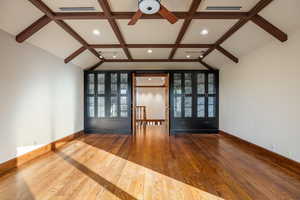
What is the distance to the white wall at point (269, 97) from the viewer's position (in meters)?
3.03

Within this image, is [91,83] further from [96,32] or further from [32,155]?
[32,155]

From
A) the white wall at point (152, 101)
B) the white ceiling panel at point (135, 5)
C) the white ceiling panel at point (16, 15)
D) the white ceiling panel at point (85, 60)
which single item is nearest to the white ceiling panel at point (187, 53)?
the white ceiling panel at point (135, 5)

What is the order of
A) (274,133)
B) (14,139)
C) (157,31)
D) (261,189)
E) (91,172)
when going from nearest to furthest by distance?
1. (261,189)
2. (91,172)
3. (14,139)
4. (274,133)
5. (157,31)

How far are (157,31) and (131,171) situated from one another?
3.15m

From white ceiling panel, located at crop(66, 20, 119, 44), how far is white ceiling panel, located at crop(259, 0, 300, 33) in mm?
3160

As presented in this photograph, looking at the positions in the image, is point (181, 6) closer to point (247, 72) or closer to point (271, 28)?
point (271, 28)

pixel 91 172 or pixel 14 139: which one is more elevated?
pixel 14 139

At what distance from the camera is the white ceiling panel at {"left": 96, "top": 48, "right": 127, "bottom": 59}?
202 inches

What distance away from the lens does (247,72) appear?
452 centimetres

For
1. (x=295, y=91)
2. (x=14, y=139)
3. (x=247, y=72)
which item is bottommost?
(x=14, y=139)

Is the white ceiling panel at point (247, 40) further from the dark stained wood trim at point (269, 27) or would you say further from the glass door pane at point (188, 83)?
the glass door pane at point (188, 83)

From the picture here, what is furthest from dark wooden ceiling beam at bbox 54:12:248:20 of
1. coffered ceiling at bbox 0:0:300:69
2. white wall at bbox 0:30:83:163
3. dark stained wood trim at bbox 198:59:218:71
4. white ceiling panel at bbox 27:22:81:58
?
dark stained wood trim at bbox 198:59:218:71

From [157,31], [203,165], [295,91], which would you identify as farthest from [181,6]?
[203,165]

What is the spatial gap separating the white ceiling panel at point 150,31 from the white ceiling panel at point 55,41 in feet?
4.57
